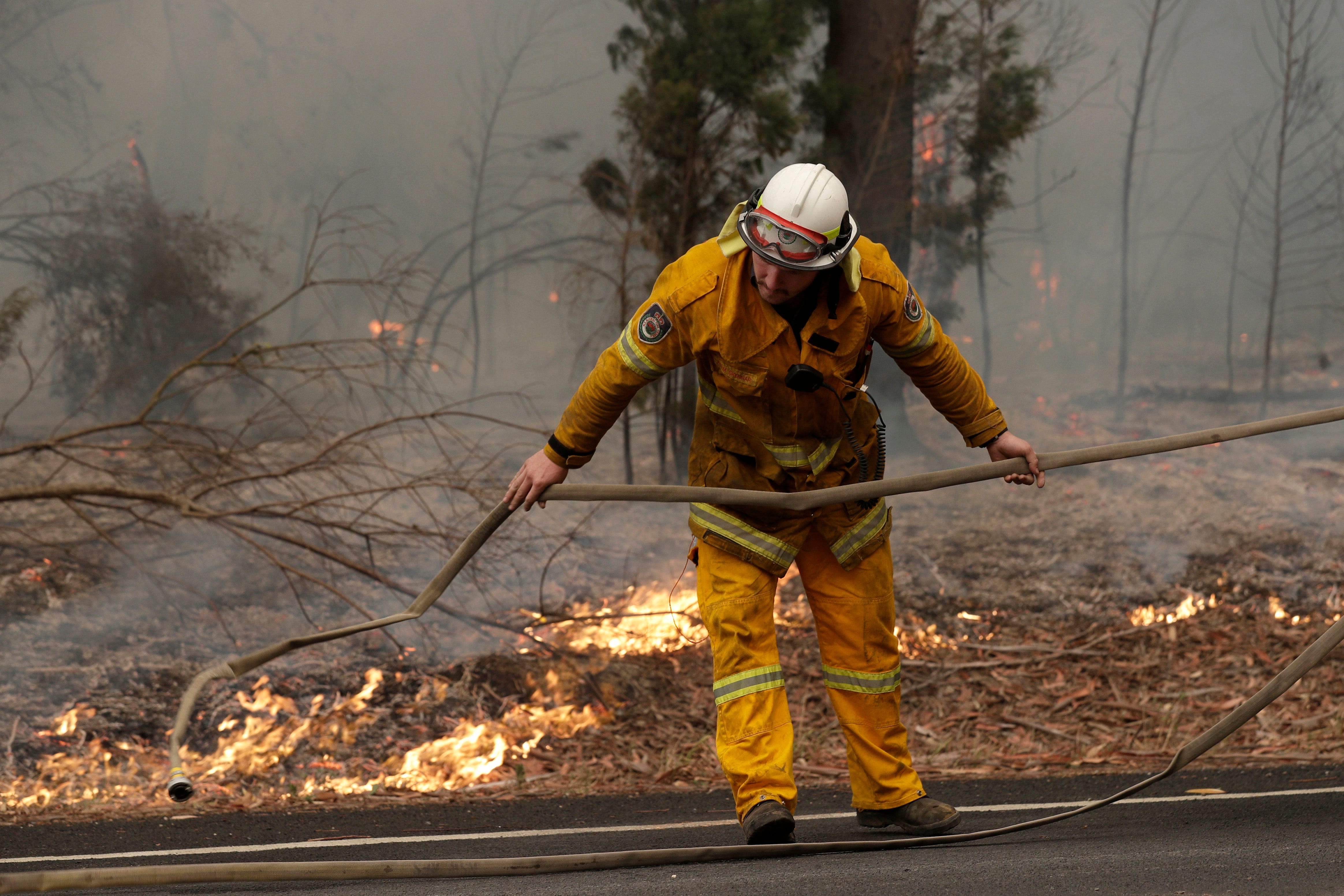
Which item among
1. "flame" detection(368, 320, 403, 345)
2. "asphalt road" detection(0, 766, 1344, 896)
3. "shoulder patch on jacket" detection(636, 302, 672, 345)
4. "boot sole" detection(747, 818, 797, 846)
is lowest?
"asphalt road" detection(0, 766, 1344, 896)

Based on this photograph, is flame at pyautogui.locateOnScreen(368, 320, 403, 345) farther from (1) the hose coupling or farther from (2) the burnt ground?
(1) the hose coupling

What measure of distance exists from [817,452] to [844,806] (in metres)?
1.56

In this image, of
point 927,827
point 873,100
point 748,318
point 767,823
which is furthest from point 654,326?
point 873,100

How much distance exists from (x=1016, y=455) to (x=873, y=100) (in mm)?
5112

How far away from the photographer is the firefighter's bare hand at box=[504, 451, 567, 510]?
275 cm

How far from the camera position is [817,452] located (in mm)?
2912

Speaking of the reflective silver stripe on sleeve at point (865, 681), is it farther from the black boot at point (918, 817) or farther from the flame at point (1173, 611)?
the flame at point (1173, 611)

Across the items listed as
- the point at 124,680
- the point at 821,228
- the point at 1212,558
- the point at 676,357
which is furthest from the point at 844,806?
the point at 1212,558

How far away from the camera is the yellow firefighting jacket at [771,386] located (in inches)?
107

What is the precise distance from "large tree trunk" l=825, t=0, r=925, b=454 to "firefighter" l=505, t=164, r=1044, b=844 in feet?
15.5

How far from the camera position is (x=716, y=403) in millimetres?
2912

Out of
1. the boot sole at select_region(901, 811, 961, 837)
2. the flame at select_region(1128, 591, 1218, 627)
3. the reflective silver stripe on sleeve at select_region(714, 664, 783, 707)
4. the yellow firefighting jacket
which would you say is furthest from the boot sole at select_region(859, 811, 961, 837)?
the flame at select_region(1128, 591, 1218, 627)

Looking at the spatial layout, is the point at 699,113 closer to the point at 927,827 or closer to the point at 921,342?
the point at 921,342

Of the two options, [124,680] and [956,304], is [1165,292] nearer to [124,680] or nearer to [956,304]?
[956,304]
